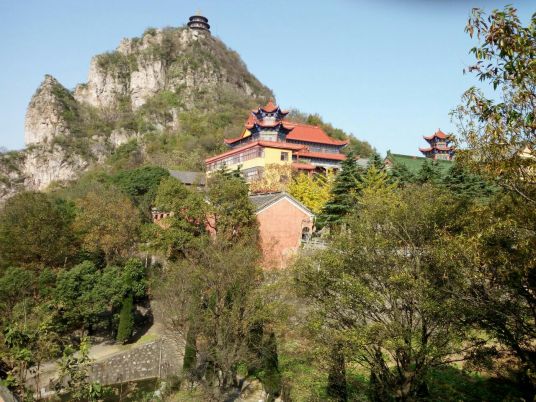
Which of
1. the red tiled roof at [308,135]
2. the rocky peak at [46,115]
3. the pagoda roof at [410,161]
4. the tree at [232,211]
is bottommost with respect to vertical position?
the tree at [232,211]

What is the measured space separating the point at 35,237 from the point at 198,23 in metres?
79.6

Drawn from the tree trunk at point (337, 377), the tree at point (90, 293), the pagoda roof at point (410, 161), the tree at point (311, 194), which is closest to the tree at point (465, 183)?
the tree at point (311, 194)

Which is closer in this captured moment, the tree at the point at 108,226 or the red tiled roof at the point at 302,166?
the tree at the point at 108,226

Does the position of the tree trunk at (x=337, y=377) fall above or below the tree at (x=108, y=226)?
below

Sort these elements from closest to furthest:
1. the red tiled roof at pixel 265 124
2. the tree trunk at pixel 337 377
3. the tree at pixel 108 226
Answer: the tree trunk at pixel 337 377 < the tree at pixel 108 226 < the red tiled roof at pixel 265 124

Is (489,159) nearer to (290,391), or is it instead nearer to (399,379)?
(399,379)

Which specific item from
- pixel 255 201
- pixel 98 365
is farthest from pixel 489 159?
pixel 255 201

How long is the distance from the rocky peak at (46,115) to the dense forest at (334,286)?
54.4 m

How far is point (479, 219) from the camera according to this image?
20.1ft

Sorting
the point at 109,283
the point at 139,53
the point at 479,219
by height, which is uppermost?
the point at 139,53

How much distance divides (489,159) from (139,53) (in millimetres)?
86015

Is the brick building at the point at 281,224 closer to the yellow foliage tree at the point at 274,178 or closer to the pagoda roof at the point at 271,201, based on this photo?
the pagoda roof at the point at 271,201

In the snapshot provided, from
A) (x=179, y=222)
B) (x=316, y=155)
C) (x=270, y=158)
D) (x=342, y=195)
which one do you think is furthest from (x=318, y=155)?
(x=179, y=222)

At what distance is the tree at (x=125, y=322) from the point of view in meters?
17.7
